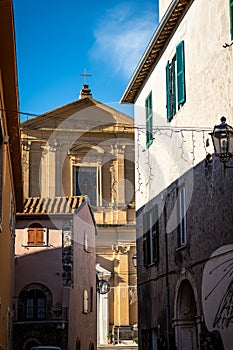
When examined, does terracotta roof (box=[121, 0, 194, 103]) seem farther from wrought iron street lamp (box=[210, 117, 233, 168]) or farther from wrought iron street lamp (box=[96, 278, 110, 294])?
wrought iron street lamp (box=[96, 278, 110, 294])

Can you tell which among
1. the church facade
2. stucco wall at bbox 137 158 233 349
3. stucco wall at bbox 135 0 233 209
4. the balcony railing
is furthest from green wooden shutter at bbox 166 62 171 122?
the church facade

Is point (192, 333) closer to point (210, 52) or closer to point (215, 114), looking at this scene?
point (215, 114)

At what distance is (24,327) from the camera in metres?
23.6

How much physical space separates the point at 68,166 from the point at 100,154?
181cm

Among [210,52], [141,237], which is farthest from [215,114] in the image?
[141,237]

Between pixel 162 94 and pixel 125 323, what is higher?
pixel 162 94

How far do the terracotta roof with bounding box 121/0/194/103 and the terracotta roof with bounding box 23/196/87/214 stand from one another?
5.01 metres

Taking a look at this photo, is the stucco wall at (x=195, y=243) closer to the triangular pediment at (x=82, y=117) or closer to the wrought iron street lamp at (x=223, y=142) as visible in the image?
the wrought iron street lamp at (x=223, y=142)

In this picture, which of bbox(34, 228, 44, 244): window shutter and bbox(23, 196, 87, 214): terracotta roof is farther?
bbox(23, 196, 87, 214): terracotta roof

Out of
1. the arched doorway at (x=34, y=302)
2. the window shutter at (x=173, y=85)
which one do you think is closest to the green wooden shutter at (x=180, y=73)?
the window shutter at (x=173, y=85)

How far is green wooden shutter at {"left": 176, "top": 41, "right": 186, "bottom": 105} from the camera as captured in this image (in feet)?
55.2

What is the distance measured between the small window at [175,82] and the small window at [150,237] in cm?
313

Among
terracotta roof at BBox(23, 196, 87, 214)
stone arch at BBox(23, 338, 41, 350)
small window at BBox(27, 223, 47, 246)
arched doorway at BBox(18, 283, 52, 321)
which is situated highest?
terracotta roof at BBox(23, 196, 87, 214)

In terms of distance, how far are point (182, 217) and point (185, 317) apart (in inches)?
93.7
